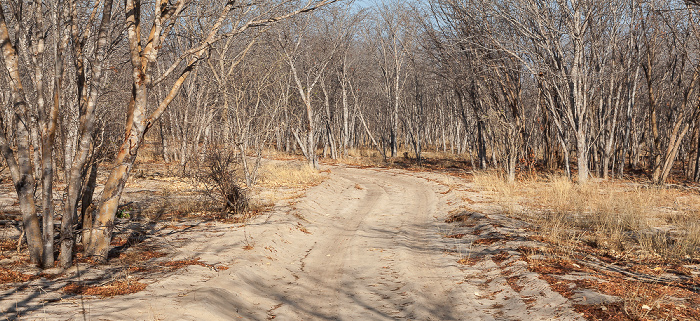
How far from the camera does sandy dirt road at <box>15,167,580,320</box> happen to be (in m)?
4.83

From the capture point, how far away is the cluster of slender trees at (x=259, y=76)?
6000mm

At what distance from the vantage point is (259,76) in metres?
17.1

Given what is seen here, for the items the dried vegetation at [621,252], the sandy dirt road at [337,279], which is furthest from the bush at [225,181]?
the dried vegetation at [621,252]

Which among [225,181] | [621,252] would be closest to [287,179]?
[225,181]

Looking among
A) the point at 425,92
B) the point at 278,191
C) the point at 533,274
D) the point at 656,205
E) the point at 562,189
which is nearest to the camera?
the point at 533,274

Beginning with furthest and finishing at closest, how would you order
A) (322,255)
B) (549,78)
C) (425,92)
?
(425,92)
(549,78)
(322,255)

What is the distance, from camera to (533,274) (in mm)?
6094

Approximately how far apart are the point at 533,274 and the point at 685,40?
17.3 metres

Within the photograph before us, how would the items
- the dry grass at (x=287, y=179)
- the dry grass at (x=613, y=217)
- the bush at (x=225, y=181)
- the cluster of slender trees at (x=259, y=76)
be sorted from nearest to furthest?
the cluster of slender trees at (x=259, y=76)
the dry grass at (x=613, y=217)
the bush at (x=225, y=181)
the dry grass at (x=287, y=179)

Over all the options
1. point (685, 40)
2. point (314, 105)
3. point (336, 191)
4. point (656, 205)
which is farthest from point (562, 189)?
point (314, 105)

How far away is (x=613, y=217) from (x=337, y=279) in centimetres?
575

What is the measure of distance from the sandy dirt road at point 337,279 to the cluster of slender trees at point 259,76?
5.64ft

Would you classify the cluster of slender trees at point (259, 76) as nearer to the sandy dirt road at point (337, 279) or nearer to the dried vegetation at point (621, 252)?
the sandy dirt road at point (337, 279)

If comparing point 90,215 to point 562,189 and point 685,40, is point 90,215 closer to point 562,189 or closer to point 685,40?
point 562,189
